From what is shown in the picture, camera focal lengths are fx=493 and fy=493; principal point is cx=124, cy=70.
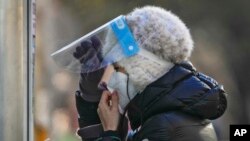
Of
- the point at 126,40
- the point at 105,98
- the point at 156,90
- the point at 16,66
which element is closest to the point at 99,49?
the point at 126,40

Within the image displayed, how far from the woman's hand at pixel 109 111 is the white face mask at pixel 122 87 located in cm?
3

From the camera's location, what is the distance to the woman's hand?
311 centimetres

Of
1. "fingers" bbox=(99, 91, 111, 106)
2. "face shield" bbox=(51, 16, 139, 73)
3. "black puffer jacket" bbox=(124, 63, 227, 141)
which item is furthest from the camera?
"fingers" bbox=(99, 91, 111, 106)

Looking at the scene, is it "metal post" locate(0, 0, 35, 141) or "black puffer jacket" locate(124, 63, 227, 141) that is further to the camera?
"metal post" locate(0, 0, 35, 141)

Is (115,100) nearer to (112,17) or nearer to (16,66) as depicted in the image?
(112,17)

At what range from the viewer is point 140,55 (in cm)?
299

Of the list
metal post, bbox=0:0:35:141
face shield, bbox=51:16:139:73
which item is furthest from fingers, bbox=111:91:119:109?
metal post, bbox=0:0:35:141

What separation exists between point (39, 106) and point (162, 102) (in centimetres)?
84

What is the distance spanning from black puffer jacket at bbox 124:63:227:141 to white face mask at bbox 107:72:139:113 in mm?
39

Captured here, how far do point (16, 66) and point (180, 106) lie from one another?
1112 mm

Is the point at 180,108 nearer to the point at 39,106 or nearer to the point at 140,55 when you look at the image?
the point at 140,55

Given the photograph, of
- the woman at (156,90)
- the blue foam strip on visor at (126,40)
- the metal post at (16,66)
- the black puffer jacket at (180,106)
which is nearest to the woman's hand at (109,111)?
the woman at (156,90)

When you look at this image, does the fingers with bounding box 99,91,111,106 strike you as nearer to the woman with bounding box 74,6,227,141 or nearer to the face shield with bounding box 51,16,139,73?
the woman with bounding box 74,6,227,141

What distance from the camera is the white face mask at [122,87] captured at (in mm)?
3053
